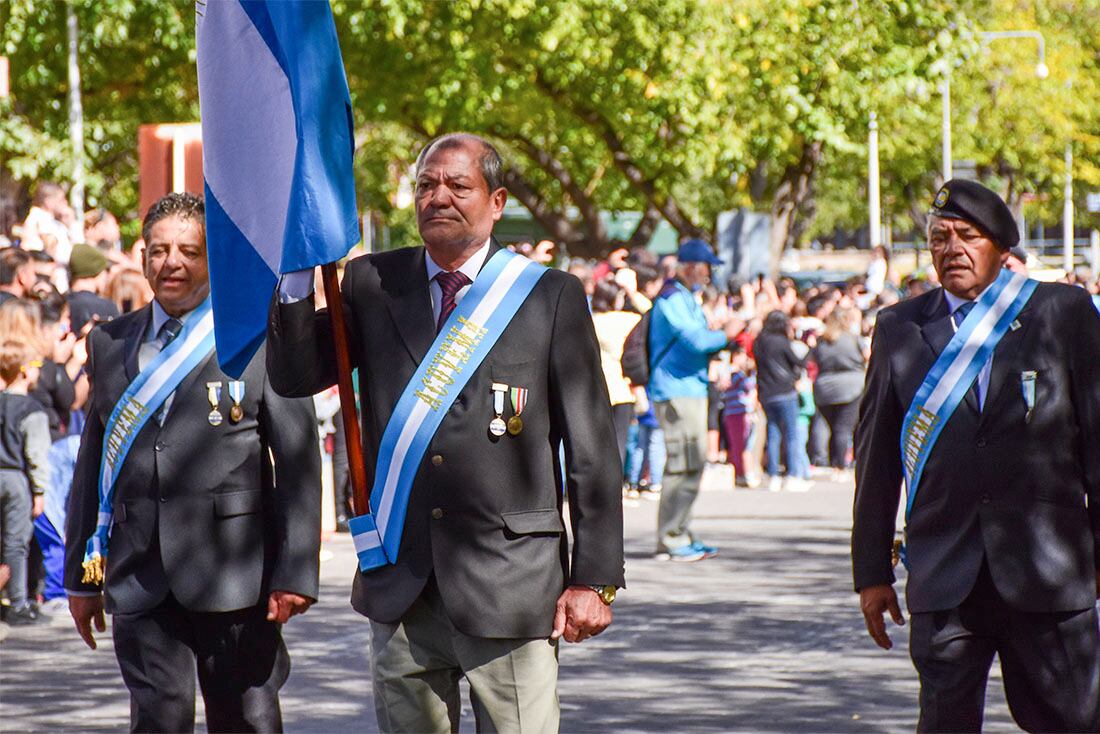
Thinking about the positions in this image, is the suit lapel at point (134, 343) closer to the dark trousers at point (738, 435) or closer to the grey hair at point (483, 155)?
the grey hair at point (483, 155)

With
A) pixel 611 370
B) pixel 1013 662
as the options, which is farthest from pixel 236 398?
pixel 611 370

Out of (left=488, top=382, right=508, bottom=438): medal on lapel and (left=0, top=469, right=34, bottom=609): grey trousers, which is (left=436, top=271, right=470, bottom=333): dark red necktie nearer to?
(left=488, top=382, right=508, bottom=438): medal on lapel

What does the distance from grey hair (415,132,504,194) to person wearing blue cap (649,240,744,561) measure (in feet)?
25.2

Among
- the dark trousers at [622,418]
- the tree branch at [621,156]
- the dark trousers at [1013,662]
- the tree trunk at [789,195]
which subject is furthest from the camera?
the tree trunk at [789,195]

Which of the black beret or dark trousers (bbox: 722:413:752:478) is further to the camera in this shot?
dark trousers (bbox: 722:413:752:478)

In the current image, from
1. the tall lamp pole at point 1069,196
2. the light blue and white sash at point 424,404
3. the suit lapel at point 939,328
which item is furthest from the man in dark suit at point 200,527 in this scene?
the tall lamp pole at point 1069,196

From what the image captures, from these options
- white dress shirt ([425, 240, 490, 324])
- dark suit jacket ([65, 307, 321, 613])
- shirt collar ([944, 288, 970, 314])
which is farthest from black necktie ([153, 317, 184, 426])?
shirt collar ([944, 288, 970, 314])

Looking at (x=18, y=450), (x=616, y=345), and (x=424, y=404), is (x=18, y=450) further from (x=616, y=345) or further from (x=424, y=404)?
(x=616, y=345)

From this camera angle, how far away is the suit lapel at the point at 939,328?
546 cm

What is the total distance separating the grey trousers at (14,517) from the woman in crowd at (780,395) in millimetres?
9269

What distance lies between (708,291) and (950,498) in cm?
1498

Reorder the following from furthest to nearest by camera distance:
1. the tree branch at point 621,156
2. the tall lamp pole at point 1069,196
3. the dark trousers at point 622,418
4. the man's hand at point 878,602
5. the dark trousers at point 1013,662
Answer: the tall lamp pole at point 1069,196, the tree branch at point 621,156, the dark trousers at point 622,418, the man's hand at point 878,602, the dark trousers at point 1013,662

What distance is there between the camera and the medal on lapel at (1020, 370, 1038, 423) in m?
5.41

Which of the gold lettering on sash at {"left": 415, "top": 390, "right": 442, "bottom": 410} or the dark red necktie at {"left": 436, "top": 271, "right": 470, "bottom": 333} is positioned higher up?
the dark red necktie at {"left": 436, "top": 271, "right": 470, "bottom": 333}
